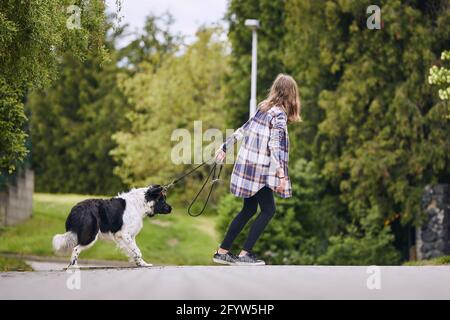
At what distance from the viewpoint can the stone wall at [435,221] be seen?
26641 mm

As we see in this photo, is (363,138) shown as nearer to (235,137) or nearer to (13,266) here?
(13,266)

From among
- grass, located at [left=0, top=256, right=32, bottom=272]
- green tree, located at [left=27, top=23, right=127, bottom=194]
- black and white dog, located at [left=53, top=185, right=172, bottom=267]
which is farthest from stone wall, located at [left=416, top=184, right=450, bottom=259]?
green tree, located at [left=27, top=23, right=127, bottom=194]

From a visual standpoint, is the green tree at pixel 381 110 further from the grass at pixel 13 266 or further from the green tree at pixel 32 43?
the green tree at pixel 32 43

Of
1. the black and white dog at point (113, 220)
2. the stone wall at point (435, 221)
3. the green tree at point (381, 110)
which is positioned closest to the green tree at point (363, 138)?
the green tree at point (381, 110)

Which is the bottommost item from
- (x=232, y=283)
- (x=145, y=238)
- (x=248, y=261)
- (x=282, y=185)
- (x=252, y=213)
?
(x=145, y=238)

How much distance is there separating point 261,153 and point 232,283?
2.60 metres

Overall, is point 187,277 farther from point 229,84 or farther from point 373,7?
point 229,84

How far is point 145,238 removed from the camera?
34938mm

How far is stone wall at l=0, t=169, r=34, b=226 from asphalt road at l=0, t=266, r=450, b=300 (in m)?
23.8

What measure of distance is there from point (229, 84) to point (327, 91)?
27.9ft

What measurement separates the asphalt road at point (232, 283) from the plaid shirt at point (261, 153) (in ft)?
3.25

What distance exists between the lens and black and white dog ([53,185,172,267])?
11.1 m

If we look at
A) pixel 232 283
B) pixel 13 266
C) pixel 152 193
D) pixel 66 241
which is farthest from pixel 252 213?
pixel 13 266

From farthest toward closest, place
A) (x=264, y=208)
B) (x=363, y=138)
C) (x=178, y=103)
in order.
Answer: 1. (x=178, y=103)
2. (x=363, y=138)
3. (x=264, y=208)
